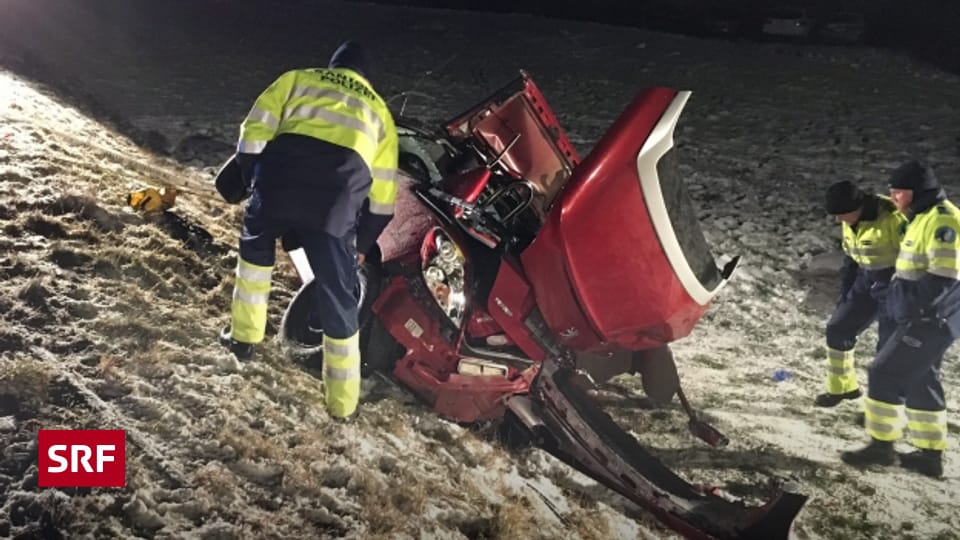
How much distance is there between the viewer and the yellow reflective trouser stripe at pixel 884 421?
12.0ft

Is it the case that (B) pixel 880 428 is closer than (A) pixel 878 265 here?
Yes

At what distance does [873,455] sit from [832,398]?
0.49m

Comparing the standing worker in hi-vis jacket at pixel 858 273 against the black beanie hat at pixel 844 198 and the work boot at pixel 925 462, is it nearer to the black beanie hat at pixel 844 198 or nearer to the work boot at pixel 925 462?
the black beanie hat at pixel 844 198

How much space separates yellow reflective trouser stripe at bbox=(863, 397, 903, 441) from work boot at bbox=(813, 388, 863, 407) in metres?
0.30

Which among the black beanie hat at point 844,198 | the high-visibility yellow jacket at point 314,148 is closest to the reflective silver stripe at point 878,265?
the black beanie hat at point 844,198

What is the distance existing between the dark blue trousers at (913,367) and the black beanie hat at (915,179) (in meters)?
0.65

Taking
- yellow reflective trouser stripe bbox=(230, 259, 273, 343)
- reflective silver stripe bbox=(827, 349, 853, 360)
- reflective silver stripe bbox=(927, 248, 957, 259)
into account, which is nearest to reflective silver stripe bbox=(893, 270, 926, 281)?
reflective silver stripe bbox=(927, 248, 957, 259)

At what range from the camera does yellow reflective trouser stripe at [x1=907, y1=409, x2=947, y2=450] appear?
3.61m

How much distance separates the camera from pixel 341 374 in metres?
2.72

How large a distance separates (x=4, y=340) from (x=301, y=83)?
140cm

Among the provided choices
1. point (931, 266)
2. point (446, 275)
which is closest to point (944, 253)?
point (931, 266)

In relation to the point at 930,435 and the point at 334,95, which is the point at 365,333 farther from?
the point at 930,435

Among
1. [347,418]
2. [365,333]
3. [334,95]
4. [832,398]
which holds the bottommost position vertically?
[832,398]

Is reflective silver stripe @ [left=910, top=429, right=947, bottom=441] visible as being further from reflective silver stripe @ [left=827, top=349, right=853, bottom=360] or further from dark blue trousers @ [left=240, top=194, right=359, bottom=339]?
dark blue trousers @ [left=240, top=194, right=359, bottom=339]
